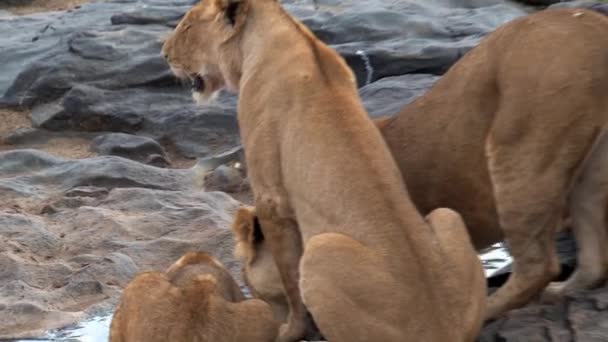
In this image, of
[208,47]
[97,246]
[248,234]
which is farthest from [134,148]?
[248,234]

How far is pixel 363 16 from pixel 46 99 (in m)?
2.69

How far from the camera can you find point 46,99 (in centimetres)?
1216

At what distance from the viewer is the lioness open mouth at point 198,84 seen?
7363 mm

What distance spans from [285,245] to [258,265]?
40 centimetres

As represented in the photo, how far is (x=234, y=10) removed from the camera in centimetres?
697

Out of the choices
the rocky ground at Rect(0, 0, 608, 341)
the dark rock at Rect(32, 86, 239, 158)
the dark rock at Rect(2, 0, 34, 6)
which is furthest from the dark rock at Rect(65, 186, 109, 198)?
the dark rock at Rect(2, 0, 34, 6)

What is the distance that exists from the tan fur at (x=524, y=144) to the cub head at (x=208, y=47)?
2.92 ft

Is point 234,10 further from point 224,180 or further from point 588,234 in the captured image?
point 224,180

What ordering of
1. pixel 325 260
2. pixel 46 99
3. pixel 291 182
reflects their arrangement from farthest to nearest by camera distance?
pixel 46 99, pixel 291 182, pixel 325 260

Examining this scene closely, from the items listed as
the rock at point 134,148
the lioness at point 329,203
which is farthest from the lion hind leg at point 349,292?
the rock at point 134,148

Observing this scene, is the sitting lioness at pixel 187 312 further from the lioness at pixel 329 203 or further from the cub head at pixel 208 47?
the cub head at pixel 208 47

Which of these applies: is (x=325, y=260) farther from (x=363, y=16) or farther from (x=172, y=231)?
(x=363, y=16)

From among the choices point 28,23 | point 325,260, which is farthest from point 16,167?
point 325,260

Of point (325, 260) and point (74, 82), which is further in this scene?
point (74, 82)
